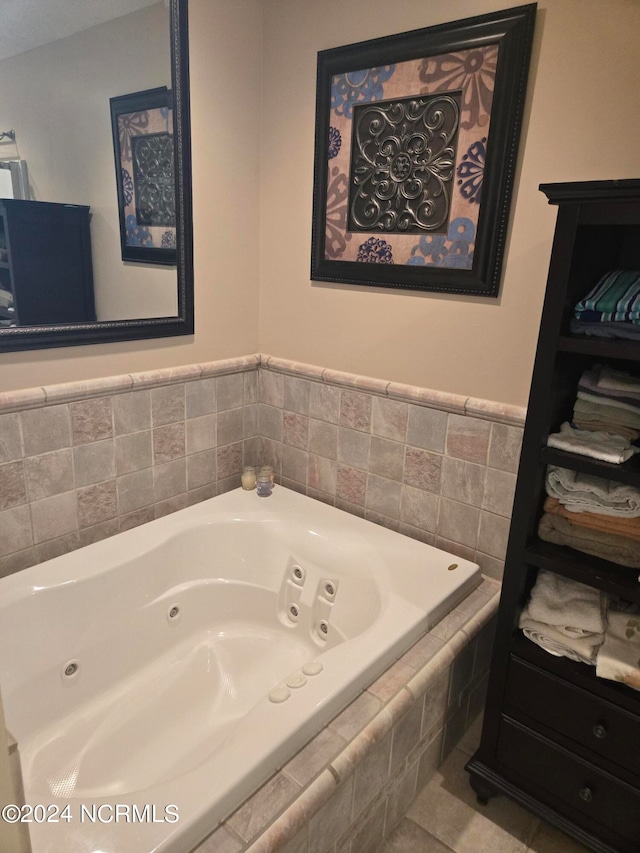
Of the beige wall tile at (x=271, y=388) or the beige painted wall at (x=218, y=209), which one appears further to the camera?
the beige wall tile at (x=271, y=388)

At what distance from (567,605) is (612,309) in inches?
28.6

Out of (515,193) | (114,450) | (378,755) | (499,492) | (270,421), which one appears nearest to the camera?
(378,755)

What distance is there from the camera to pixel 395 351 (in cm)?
190

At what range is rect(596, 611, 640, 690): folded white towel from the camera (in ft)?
4.25

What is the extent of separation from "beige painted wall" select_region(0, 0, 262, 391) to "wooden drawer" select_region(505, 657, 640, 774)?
145 centimetres

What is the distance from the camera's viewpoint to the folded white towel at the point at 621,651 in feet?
4.25

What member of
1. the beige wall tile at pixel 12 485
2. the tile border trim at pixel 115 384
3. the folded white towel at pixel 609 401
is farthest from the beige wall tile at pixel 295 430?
the folded white towel at pixel 609 401

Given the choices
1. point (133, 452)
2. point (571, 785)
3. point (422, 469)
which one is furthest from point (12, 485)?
point (571, 785)

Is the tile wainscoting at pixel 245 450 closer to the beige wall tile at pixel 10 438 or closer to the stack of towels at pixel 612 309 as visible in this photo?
the beige wall tile at pixel 10 438

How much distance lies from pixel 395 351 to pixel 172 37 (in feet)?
3.88

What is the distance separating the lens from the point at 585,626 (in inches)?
54.0

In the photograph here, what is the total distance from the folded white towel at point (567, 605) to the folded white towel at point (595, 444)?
0.36 meters

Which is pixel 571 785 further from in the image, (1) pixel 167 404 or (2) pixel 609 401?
(1) pixel 167 404

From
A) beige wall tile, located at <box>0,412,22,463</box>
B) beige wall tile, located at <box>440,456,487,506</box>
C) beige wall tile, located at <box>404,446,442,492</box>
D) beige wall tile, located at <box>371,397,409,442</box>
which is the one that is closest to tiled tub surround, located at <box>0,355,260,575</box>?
beige wall tile, located at <box>0,412,22,463</box>
